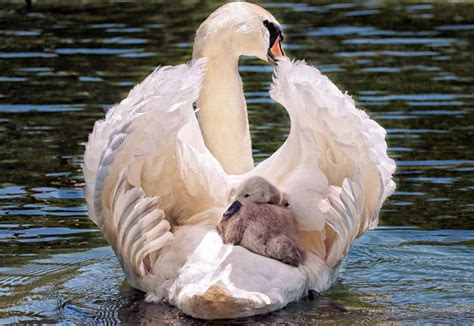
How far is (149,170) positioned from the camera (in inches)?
309

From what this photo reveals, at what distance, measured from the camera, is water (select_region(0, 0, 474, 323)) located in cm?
809

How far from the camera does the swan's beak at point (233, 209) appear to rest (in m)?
7.69

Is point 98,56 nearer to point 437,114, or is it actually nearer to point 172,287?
point 437,114

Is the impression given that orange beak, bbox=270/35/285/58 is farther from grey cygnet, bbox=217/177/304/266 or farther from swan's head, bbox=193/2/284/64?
grey cygnet, bbox=217/177/304/266

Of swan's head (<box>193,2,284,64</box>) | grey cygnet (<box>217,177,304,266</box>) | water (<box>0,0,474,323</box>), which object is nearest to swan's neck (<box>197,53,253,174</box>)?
swan's head (<box>193,2,284,64</box>)

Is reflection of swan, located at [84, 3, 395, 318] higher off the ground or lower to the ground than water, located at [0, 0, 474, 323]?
higher

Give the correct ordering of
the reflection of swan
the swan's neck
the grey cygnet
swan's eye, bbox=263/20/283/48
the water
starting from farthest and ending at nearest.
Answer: swan's eye, bbox=263/20/283/48 → the swan's neck → the water → the grey cygnet → the reflection of swan

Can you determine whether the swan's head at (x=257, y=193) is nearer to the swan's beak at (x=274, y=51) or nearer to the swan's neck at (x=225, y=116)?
the swan's neck at (x=225, y=116)

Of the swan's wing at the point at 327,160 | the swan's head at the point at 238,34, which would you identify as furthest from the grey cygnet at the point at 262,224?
the swan's head at the point at 238,34

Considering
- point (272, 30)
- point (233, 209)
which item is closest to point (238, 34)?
point (272, 30)

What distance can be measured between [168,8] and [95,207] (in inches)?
507

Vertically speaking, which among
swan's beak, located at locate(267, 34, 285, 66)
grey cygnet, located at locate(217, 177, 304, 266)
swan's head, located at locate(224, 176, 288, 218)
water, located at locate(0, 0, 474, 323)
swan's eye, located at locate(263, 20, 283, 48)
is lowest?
water, located at locate(0, 0, 474, 323)

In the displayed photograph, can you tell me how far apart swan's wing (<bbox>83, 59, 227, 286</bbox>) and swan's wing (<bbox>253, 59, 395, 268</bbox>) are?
1.46ft

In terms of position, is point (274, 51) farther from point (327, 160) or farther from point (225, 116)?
point (327, 160)
